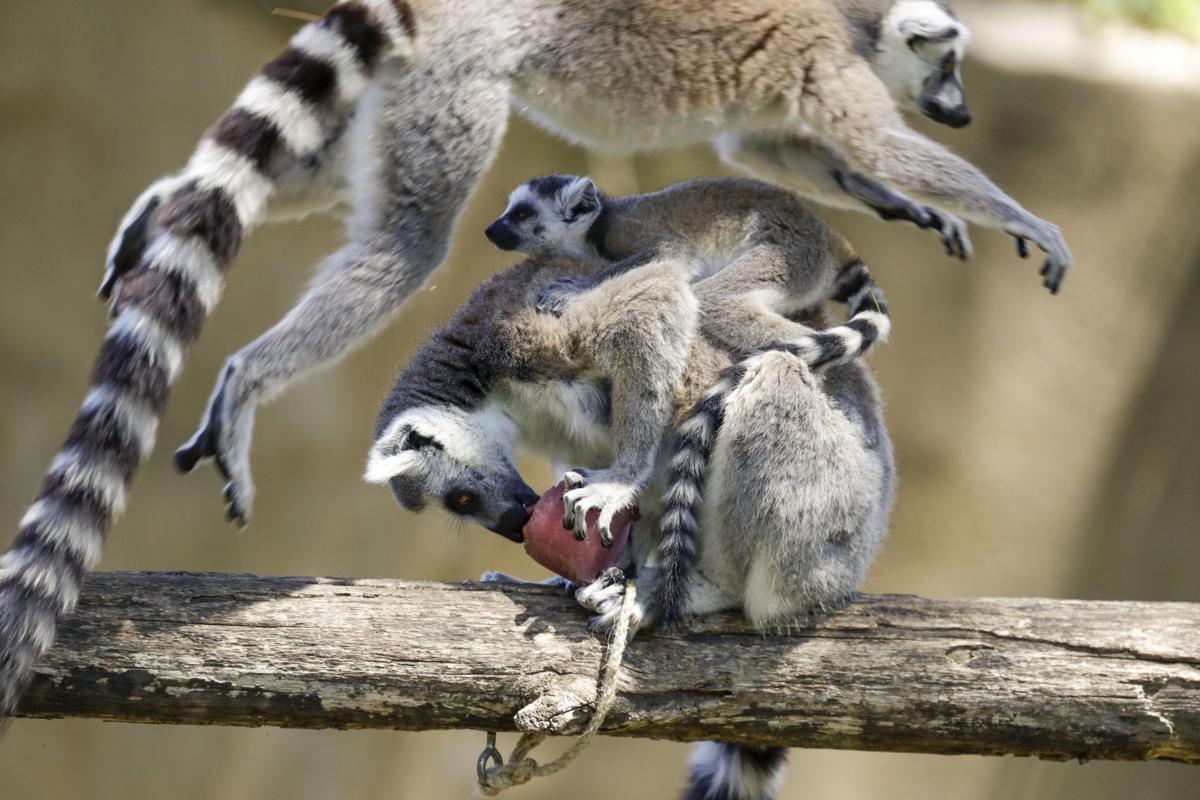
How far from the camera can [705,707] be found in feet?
11.3

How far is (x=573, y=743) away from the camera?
3395 millimetres

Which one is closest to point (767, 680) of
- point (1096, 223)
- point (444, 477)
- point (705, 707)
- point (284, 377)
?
point (705, 707)

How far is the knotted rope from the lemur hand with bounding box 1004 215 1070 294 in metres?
2.29

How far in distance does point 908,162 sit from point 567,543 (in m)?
2.25

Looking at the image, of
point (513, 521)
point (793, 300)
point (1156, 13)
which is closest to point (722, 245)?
point (793, 300)

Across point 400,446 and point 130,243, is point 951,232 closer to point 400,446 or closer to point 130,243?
point 400,446

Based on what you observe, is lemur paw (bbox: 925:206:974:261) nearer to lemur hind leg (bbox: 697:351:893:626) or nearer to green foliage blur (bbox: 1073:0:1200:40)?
lemur hind leg (bbox: 697:351:893:626)

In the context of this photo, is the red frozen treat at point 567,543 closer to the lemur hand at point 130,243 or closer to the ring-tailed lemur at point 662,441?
the ring-tailed lemur at point 662,441

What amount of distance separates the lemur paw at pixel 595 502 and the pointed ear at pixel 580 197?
1.35 meters

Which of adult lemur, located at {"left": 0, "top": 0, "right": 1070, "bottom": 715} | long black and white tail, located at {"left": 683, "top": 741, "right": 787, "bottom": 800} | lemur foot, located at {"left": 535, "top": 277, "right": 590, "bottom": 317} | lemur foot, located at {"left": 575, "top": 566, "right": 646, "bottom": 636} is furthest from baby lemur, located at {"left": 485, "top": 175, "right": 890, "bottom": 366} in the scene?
long black and white tail, located at {"left": 683, "top": 741, "right": 787, "bottom": 800}

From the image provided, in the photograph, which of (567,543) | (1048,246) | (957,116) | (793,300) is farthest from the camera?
(957,116)

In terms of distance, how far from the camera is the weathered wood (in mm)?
3312

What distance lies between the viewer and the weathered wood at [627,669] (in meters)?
3.31

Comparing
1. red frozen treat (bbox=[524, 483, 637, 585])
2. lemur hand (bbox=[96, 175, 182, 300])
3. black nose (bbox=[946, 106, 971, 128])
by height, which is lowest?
red frozen treat (bbox=[524, 483, 637, 585])
